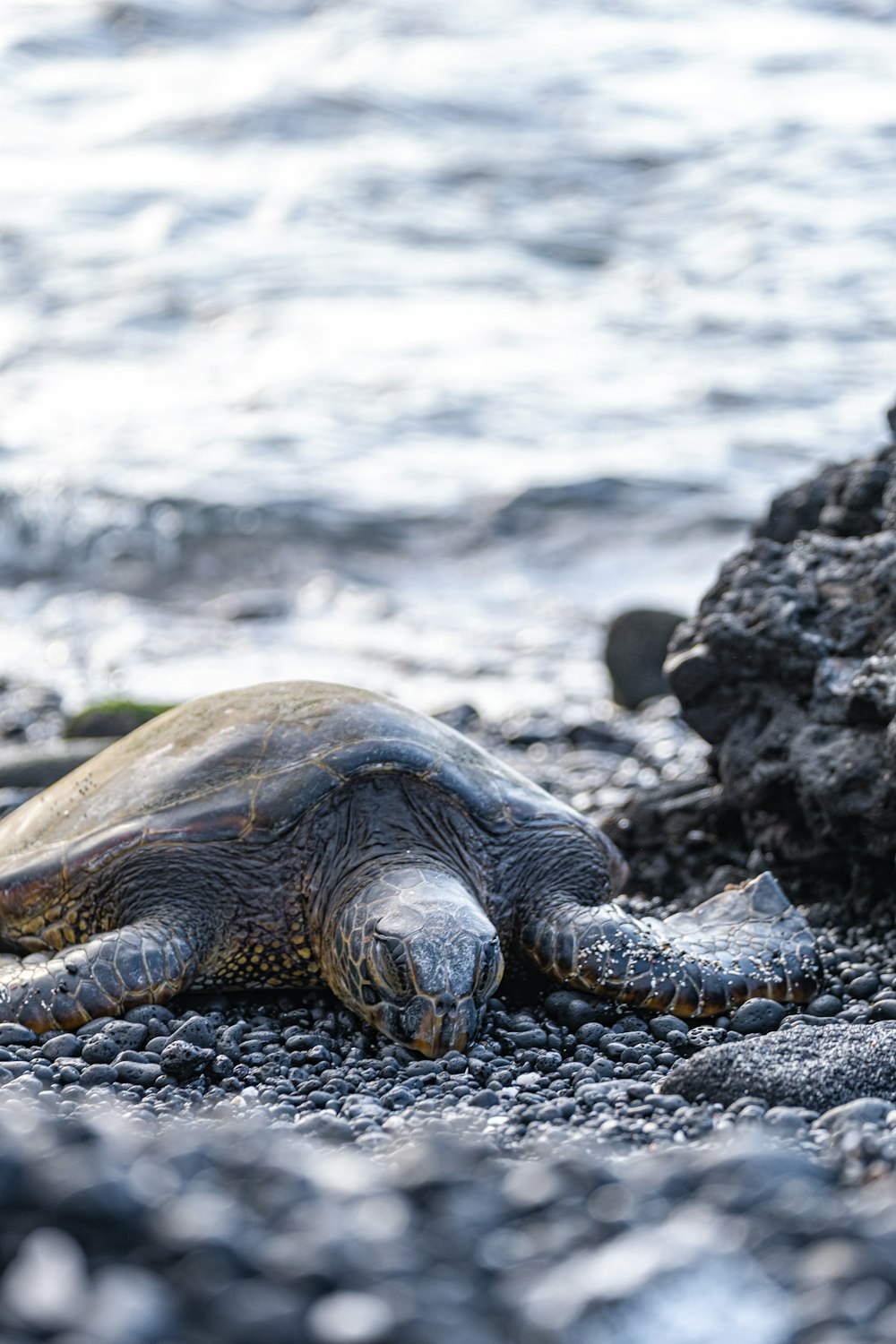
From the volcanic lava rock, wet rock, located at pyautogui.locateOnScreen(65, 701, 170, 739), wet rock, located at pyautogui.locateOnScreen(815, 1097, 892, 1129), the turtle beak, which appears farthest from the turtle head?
wet rock, located at pyautogui.locateOnScreen(65, 701, 170, 739)

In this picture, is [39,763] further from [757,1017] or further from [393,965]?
[757,1017]

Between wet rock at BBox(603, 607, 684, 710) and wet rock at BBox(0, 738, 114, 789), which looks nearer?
wet rock at BBox(0, 738, 114, 789)

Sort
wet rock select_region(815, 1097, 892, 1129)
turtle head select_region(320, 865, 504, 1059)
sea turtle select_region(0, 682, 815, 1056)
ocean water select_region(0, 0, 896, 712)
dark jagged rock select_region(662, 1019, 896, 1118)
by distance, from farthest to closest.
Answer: ocean water select_region(0, 0, 896, 712) → sea turtle select_region(0, 682, 815, 1056) → turtle head select_region(320, 865, 504, 1059) → dark jagged rock select_region(662, 1019, 896, 1118) → wet rock select_region(815, 1097, 892, 1129)

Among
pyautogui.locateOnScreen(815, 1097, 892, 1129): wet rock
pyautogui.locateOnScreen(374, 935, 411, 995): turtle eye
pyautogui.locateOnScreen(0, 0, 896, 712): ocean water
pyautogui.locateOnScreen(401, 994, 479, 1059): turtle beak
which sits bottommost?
pyautogui.locateOnScreen(0, 0, 896, 712): ocean water

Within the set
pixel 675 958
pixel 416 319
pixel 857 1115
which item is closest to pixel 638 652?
pixel 675 958

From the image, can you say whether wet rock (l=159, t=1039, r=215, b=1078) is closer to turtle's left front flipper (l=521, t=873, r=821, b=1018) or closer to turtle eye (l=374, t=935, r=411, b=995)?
turtle eye (l=374, t=935, r=411, b=995)

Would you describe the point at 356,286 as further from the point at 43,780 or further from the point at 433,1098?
the point at 433,1098

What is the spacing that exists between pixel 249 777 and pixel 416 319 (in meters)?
17.2

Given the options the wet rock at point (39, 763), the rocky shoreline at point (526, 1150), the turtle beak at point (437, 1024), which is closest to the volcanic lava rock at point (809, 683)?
the rocky shoreline at point (526, 1150)

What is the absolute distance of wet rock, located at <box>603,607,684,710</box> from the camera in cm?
966

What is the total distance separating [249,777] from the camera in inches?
162

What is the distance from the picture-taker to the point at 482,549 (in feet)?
49.7

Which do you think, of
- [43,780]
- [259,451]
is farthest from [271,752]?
[259,451]

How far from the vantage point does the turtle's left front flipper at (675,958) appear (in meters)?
3.85
